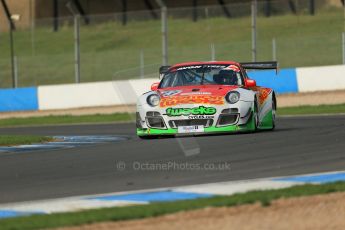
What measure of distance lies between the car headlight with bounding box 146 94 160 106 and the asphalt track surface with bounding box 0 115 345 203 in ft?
1.77

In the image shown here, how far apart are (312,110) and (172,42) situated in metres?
16.9

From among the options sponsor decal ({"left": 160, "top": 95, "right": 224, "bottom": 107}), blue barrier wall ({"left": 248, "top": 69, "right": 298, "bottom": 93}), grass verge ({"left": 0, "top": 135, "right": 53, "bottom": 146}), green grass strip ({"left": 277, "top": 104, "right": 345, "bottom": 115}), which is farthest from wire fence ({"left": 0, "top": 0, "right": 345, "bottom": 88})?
sponsor decal ({"left": 160, "top": 95, "right": 224, "bottom": 107})

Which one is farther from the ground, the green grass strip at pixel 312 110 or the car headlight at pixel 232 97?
the car headlight at pixel 232 97

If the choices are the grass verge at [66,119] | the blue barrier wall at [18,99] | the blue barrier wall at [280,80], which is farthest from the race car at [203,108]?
the blue barrier wall at [18,99]

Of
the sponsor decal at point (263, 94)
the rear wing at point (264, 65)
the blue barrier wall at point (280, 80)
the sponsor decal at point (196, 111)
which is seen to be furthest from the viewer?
the blue barrier wall at point (280, 80)

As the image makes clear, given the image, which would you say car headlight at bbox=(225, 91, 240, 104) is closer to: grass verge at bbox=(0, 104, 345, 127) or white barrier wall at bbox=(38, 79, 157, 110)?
grass verge at bbox=(0, 104, 345, 127)

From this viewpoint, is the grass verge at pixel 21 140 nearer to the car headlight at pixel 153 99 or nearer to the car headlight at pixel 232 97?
the car headlight at pixel 153 99

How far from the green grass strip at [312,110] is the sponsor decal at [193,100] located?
783 cm

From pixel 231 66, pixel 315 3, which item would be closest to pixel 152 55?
pixel 315 3

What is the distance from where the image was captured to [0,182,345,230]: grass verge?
731cm

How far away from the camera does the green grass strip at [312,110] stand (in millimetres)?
22267

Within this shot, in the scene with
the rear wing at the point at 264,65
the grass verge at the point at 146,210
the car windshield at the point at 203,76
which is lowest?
the grass verge at the point at 146,210

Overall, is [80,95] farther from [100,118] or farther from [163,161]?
[163,161]

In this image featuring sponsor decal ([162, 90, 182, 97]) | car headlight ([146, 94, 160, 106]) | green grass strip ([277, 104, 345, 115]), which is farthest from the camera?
green grass strip ([277, 104, 345, 115])
